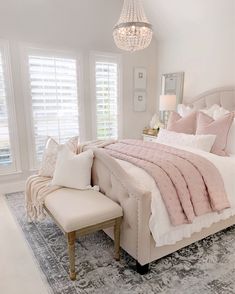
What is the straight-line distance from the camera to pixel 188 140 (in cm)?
309

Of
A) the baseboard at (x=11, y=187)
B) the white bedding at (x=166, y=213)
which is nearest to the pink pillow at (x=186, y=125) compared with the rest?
the white bedding at (x=166, y=213)

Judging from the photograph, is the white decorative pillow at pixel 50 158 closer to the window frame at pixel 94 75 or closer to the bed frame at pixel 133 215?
the bed frame at pixel 133 215

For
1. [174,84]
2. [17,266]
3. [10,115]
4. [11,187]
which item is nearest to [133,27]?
[174,84]

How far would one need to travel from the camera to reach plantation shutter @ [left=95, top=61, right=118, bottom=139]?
4.41m

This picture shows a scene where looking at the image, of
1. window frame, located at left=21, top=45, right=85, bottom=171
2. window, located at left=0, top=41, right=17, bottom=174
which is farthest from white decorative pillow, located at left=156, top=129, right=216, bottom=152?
window, located at left=0, top=41, right=17, bottom=174

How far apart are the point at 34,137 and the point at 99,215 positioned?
95.4 inches

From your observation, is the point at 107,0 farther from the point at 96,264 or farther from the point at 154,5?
the point at 96,264

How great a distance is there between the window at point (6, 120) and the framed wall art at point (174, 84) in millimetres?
2805

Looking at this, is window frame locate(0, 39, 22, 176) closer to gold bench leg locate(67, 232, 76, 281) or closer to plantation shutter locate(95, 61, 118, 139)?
plantation shutter locate(95, 61, 118, 139)

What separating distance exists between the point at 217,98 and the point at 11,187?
3.53 meters

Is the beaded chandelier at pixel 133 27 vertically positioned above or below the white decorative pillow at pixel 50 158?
above

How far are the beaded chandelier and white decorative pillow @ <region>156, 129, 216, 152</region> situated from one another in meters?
1.26

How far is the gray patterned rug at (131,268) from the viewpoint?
188 centimetres

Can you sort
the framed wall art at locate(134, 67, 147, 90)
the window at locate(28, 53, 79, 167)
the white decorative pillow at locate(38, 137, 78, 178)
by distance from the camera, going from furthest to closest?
1. the framed wall art at locate(134, 67, 147, 90)
2. the window at locate(28, 53, 79, 167)
3. the white decorative pillow at locate(38, 137, 78, 178)
